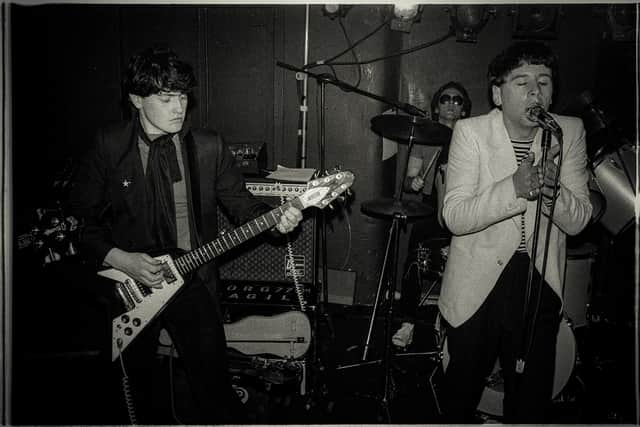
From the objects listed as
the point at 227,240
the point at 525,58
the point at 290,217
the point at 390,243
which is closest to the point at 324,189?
the point at 290,217

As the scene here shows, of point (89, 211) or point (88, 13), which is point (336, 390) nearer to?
point (89, 211)

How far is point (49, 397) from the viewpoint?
3049 mm

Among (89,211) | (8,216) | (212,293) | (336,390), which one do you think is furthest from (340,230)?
(8,216)

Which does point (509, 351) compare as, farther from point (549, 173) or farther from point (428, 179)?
point (428, 179)

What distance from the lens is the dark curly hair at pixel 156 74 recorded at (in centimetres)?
233

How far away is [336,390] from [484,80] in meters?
3.56

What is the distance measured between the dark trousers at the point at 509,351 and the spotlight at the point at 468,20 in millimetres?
3354

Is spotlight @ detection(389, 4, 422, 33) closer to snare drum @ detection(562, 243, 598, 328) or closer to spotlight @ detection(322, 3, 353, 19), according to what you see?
spotlight @ detection(322, 3, 353, 19)

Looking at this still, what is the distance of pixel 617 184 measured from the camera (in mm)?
3395

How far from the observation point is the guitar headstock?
8.31 feet

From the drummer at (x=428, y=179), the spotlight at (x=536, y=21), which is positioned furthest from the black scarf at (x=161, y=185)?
the spotlight at (x=536, y=21)

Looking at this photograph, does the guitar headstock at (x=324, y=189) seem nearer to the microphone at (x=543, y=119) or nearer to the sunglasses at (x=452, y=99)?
the microphone at (x=543, y=119)

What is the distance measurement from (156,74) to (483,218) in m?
1.67

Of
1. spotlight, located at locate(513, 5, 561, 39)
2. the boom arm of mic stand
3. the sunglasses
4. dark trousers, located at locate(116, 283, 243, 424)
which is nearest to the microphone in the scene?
the boom arm of mic stand
